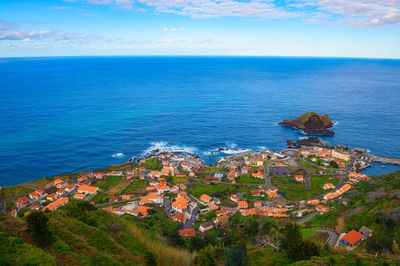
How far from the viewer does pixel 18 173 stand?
69000 mm

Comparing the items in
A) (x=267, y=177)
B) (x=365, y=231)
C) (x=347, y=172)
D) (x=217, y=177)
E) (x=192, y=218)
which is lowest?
(x=192, y=218)

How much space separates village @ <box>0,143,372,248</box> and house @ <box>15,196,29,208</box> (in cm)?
20

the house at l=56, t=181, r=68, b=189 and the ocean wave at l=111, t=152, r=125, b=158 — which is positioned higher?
the ocean wave at l=111, t=152, r=125, b=158

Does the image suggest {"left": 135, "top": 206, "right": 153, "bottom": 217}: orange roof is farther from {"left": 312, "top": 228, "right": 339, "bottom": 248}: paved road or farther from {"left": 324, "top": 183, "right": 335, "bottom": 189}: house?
{"left": 324, "top": 183, "right": 335, "bottom": 189}: house

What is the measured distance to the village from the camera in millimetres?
51312

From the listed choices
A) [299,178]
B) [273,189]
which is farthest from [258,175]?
[299,178]

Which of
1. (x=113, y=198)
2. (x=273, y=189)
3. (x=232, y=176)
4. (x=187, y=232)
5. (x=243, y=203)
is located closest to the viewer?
(x=187, y=232)

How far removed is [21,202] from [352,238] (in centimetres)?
6462

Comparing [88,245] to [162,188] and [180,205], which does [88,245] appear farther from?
[162,188]

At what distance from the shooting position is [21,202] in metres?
55.3

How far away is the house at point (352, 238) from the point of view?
101 ft

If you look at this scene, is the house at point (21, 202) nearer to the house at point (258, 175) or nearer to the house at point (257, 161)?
the house at point (258, 175)

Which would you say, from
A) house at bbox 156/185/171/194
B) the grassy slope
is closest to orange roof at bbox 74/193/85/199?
house at bbox 156/185/171/194

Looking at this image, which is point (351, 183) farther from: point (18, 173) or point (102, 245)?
point (18, 173)
